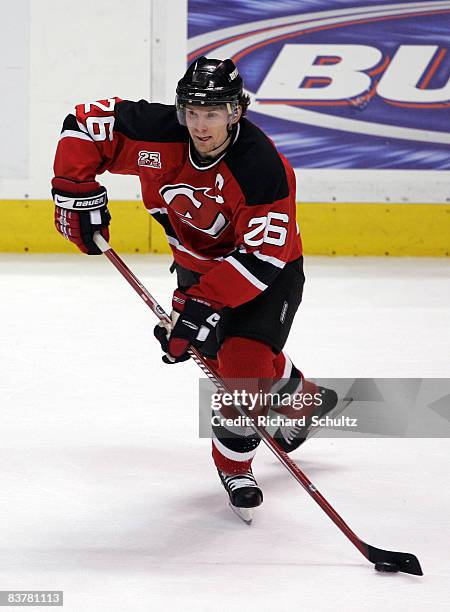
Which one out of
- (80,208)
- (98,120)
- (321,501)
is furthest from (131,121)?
(321,501)

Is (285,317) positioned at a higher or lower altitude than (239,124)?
lower

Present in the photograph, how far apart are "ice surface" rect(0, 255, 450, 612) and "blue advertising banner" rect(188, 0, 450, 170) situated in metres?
1.88

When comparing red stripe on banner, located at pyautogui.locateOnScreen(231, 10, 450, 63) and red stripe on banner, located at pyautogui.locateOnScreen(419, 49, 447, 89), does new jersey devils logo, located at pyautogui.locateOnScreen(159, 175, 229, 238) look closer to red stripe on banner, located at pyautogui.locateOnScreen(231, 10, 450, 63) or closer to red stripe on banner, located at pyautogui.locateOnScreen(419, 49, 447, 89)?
red stripe on banner, located at pyautogui.locateOnScreen(231, 10, 450, 63)

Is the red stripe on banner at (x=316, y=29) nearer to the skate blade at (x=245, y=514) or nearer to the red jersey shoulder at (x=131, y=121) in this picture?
the red jersey shoulder at (x=131, y=121)

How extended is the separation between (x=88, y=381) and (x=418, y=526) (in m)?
1.40

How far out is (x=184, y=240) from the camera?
256 cm

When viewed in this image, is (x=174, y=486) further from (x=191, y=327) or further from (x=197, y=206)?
(x=197, y=206)

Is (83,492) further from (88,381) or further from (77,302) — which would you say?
(77,302)

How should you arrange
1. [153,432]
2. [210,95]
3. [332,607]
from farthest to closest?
[153,432] → [210,95] → [332,607]

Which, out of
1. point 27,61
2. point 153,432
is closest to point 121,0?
point 27,61

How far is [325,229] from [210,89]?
3.95 metres

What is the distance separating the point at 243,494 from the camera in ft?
7.63

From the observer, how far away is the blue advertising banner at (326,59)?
5996 mm

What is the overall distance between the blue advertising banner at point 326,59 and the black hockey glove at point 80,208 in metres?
3.65
